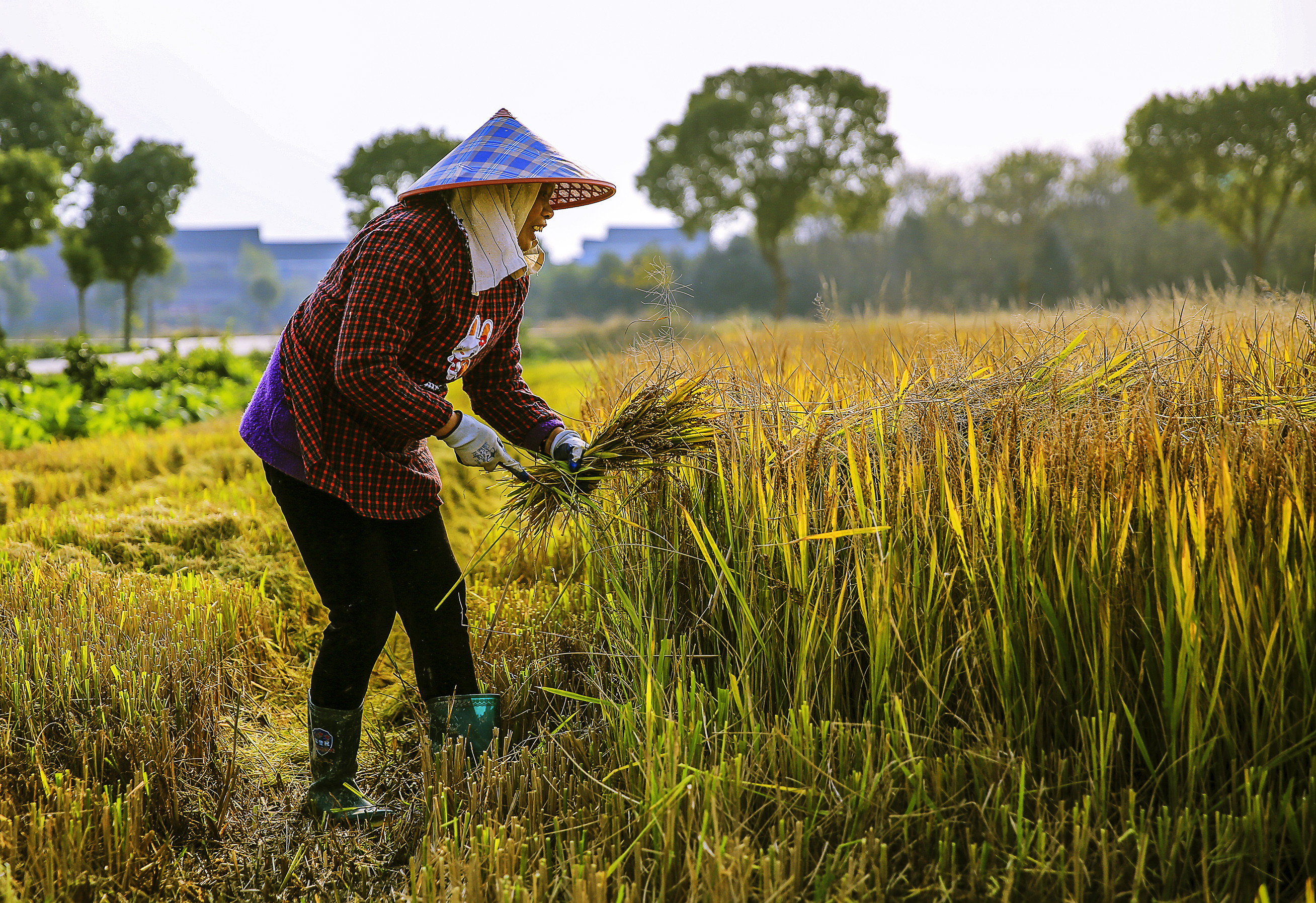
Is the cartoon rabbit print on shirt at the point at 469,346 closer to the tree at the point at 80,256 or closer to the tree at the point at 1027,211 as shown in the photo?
the tree at the point at 80,256

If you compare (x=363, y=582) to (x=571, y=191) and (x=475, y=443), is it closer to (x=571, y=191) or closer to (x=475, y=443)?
(x=475, y=443)

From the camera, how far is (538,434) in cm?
226

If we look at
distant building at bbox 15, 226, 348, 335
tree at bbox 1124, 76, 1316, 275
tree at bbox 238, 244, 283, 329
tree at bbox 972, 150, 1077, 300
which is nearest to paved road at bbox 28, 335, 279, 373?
tree at bbox 1124, 76, 1316, 275

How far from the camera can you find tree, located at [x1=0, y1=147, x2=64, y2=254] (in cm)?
1648

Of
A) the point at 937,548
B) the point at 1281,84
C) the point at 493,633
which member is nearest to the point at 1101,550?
the point at 937,548

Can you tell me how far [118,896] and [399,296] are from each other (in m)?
1.31

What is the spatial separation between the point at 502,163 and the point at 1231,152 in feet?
78.6

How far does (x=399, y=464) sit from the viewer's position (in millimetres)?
1944

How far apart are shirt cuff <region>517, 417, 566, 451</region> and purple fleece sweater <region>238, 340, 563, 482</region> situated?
0.58 metres

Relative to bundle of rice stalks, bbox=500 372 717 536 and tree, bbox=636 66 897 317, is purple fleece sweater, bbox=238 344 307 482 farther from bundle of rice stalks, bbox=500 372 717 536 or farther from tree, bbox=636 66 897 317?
tree, bbox=636 66 897 317

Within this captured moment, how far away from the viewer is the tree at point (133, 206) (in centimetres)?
2253

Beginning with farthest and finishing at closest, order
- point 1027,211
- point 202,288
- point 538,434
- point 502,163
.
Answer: point 202,288
point 1027,211
point 538,434
point 502,163

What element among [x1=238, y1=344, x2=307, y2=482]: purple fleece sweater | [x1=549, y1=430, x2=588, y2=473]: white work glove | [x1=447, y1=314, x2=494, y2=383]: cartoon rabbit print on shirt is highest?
[x1=447, y1=314, x2=494, y2=383]: cartoon rabbit print on shirt

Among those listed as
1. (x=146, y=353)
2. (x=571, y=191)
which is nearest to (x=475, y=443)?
(x=571, y=191)
